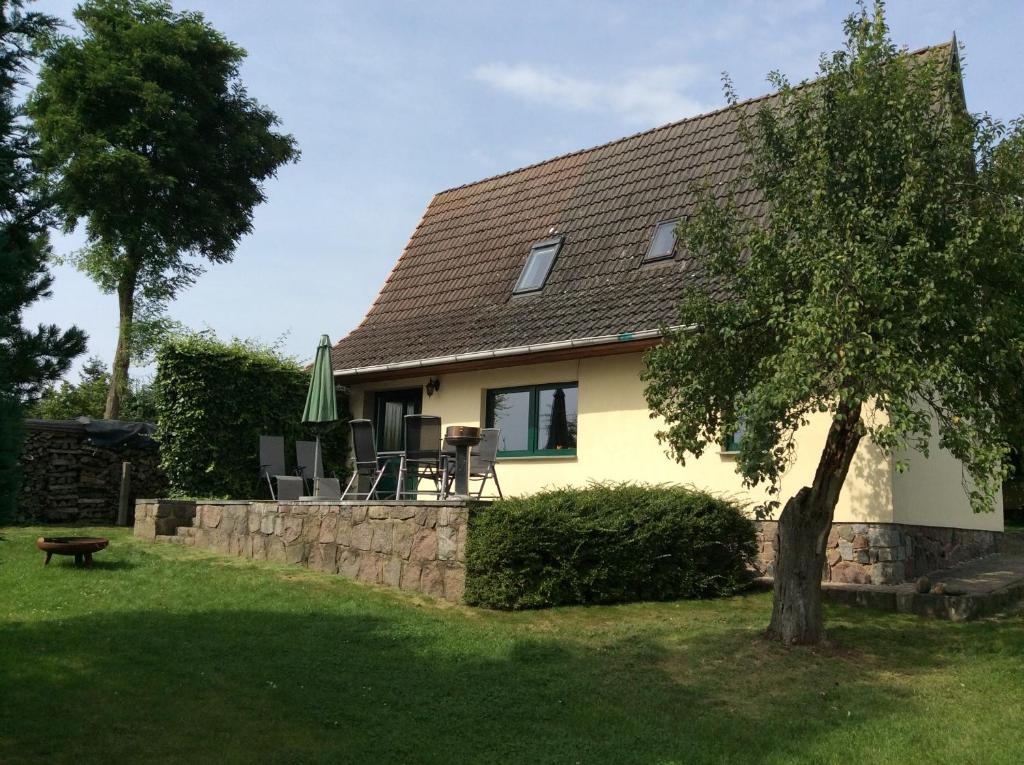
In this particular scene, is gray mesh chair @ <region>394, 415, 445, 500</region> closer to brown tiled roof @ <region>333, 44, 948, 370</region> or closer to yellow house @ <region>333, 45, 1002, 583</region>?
yellow house @ <region>333, 45, 1002, 583</region>

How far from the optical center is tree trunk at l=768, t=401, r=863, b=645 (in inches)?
308

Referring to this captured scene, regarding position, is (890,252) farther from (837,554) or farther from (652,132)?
(652,132)

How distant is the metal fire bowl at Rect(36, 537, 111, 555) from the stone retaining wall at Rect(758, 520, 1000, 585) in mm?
Result: 7168

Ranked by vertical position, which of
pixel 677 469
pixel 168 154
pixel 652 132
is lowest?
pixel 677 469

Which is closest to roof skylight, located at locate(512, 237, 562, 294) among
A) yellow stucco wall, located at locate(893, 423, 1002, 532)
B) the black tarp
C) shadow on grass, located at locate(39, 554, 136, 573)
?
yellow stucco wall, located at locate(893, 423, 1002, 532)

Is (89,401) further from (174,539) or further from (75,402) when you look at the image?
(174,539)

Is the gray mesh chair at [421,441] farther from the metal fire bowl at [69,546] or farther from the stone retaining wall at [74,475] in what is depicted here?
the stone retaining wall at [74,475]

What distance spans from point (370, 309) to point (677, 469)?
7604 mm

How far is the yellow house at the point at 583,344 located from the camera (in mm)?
11102

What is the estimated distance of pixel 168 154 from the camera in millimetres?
24234

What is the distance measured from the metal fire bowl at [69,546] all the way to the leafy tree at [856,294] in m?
6.22

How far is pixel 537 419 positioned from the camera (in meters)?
13.5

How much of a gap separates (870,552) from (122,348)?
19367 millimetres

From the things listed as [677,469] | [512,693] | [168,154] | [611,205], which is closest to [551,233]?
[611,205]
